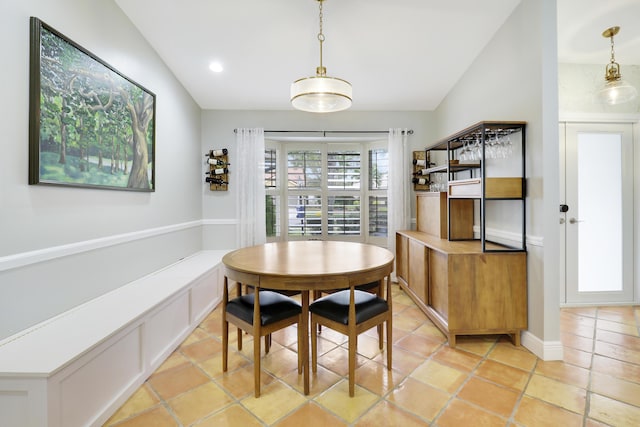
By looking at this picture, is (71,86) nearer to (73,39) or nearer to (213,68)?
(73,39)

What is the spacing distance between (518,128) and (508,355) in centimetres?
175

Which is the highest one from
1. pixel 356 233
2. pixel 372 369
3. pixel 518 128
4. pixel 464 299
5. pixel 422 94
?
pixel 422 94

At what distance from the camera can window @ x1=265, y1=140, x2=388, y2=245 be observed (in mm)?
4242

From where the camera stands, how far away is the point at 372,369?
1.97 meters

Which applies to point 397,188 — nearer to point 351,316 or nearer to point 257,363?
point 351,316

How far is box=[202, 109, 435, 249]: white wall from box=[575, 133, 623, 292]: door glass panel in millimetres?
1703

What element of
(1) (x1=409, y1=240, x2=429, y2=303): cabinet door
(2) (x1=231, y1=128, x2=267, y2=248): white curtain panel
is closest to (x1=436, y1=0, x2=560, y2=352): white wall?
(1) (x1=409, y1=240, x2=429, y2=303): cabinet door

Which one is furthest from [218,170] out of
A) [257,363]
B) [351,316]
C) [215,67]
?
[351,316]

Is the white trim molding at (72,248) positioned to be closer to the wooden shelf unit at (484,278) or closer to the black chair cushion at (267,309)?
the black chair cushion at (267,309)

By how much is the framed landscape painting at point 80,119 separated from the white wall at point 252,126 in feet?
4.75

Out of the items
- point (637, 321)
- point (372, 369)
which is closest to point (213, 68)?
point (372, 369)

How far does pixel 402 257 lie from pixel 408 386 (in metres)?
1.96

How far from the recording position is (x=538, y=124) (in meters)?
2.04

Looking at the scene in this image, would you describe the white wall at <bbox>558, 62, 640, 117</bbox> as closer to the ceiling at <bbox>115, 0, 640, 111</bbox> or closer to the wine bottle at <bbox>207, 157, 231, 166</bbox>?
the ceiling at <bbox>115, 0, 640, 111</bbox>
